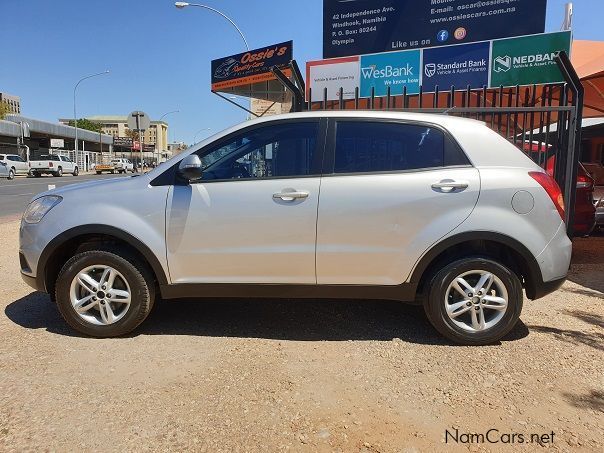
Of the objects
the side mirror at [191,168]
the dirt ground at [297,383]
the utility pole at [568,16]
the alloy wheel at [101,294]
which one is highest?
the utility pole at [568,16]

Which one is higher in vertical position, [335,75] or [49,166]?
[335,75]

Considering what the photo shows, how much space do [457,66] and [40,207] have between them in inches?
369

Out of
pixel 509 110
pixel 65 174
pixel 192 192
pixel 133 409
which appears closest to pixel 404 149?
pixel 192 192

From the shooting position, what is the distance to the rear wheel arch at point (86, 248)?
11.6 ft

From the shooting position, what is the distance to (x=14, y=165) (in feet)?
111

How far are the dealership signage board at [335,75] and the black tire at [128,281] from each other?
813 cm

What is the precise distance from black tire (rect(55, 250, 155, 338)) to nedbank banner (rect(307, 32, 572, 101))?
6425 millimetres

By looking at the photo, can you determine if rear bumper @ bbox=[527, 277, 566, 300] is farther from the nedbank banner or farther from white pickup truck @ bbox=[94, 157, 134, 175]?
white pickup truck @ bbox=[94, 157, 134, 175]

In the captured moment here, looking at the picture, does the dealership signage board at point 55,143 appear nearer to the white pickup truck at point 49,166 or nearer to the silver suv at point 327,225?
the white pickup truck at point 49,166

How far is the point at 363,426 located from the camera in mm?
2531

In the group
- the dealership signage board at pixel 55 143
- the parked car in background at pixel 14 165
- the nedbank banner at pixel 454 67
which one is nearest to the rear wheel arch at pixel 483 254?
the nedbank banner at pixel 454 67

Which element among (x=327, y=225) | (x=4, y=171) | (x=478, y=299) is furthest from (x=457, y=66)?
(x=4, y=171)

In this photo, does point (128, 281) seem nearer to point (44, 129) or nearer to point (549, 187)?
point (549, 187)

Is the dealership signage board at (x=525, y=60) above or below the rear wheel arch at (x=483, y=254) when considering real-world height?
above
